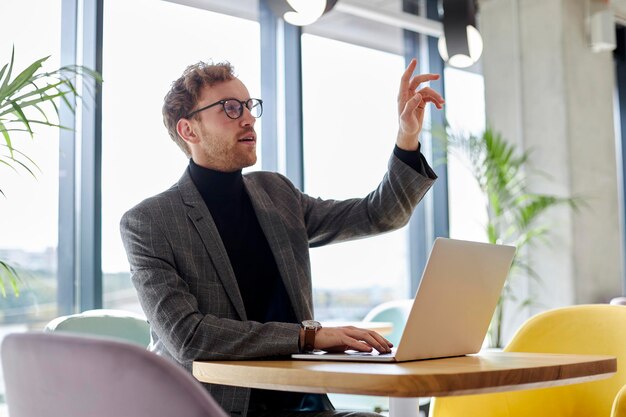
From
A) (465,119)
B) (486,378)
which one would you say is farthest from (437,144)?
(486,378)

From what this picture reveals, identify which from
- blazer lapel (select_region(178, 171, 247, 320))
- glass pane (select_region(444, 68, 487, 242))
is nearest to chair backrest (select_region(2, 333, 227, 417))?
blazer lapel (select_region(178, 171, 247, 320))

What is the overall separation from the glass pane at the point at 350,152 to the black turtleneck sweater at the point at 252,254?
332 centimetres

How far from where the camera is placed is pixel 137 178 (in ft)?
14.7

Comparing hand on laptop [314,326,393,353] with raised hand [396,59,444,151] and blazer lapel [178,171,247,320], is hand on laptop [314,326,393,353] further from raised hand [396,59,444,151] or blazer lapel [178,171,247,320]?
raised hand [396,59,444,151]

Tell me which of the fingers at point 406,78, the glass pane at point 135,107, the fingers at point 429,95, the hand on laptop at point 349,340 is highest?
the glass pane at point 135,107

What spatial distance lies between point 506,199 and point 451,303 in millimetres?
4434

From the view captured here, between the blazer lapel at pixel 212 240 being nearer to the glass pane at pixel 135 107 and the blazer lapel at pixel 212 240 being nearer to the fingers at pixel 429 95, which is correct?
the fingers at pixel 429 95

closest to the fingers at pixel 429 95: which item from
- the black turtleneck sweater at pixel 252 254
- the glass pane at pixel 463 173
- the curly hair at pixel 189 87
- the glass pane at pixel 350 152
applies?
the black turtleneck sweater at pixel 252 254

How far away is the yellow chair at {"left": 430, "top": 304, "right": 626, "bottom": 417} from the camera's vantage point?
6.93ft

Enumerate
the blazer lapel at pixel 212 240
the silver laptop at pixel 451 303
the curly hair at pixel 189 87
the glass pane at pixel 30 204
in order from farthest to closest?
1. the glass pane at pixel 30 204
2. the curly hair at pixel 189 87
3. the blazer lapel at pixel 212 240
4. the silver laptop at pixel 451 303

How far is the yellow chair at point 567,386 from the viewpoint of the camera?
211 centimetres

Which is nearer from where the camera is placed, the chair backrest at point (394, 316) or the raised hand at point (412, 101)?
the raised hand at point (412, 101)

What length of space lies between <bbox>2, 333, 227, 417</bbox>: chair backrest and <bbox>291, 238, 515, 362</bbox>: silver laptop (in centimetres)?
64

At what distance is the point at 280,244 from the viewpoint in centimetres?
208
